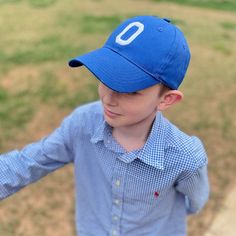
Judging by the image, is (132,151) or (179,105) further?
(179,105)

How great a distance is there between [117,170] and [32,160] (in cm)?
35

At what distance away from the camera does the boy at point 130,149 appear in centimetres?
169

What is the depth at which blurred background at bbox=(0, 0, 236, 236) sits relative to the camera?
373 centimetres

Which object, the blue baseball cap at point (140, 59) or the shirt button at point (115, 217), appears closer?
the blue baseball cap at point (140, 59)

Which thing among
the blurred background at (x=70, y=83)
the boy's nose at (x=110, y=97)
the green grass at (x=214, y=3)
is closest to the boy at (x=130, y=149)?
the boy's nose at (x=110, y=97)

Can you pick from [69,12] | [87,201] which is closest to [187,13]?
[69,12]

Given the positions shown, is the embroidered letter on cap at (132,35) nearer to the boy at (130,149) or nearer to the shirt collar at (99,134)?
the boy at (130,149)

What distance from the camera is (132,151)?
1923mm

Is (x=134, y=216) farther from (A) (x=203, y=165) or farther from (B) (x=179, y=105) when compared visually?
(B) (x=179, y=105)

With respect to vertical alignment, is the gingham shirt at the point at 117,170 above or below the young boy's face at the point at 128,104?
below

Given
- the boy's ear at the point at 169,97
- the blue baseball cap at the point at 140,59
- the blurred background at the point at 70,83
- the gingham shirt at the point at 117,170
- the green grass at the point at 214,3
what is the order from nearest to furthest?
1. the blue baseball cap at the point at 140,59
2. the boy's ear at the point at 169,97
3. the gingham shirt at the point at 117,170
4. the blurred background at the point at 70,83
5. the green grass at the point at 214,3

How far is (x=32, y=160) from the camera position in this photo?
200 cm

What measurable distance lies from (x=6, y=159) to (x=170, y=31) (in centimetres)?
82

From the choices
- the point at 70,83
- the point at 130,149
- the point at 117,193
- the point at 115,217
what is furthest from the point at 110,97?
the point at 70,83
